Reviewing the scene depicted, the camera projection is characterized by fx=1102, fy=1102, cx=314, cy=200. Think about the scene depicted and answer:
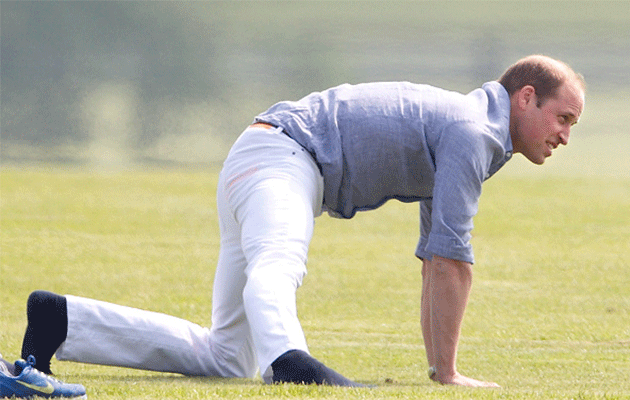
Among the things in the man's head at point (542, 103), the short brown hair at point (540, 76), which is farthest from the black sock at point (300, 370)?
the short brown hair at point (540, 76)

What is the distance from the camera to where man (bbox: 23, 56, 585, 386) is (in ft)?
13.5

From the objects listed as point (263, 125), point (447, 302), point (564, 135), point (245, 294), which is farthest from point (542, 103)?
point (245, 294)

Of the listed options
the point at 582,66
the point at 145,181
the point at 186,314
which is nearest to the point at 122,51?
the point at 582,66

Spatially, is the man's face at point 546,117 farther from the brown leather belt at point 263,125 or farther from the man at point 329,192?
the brown leather belt at point 263,125

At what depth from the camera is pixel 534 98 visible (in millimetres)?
4363

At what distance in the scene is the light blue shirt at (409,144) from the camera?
4.16 metres

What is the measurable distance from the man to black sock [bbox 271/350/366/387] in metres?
0.07

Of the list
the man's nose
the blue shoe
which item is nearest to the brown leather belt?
the man's nose

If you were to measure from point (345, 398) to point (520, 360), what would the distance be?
88.0 inches

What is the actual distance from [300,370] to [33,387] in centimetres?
90

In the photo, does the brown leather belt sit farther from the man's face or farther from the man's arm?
the man's face

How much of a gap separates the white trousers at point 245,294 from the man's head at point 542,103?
2.76 ft

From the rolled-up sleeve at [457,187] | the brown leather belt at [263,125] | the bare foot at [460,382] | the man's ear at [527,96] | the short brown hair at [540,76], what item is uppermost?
the short brown hair at [540,76]

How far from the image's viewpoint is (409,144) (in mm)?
4297
